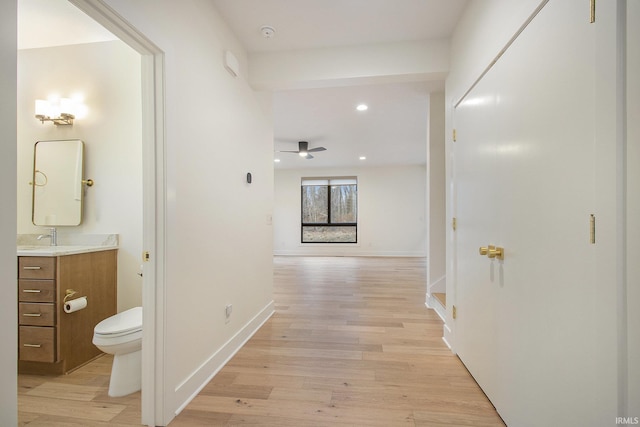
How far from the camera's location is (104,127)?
7.93 feet

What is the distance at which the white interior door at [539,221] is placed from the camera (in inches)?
36.7

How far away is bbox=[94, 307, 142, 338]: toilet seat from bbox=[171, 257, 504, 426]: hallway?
60 cm

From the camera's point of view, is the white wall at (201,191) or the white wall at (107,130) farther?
the white wall at (107,130)

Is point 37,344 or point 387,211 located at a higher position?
point 387,211

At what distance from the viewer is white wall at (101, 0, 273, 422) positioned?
4.96ft

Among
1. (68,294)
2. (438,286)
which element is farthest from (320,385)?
(438,286)

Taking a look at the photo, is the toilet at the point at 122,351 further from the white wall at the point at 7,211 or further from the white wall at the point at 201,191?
the white wall at the point at 7,211

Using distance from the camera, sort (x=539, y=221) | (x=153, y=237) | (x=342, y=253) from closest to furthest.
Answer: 1. (x=539, y=221)
2. (x=153, y=237)
3. (x=342, y=253)

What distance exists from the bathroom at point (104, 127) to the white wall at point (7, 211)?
5.44ft

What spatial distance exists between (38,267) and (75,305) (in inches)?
13.9

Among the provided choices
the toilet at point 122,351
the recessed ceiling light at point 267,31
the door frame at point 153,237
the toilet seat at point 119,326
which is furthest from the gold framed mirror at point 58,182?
the recessed ceiling light at point 267,31

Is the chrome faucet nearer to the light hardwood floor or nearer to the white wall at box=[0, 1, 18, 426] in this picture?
the light hardwood floor

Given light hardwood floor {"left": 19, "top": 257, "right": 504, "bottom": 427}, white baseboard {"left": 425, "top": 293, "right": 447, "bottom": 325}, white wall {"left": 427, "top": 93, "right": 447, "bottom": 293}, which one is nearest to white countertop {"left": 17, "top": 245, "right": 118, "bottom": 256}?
light hardwood floor {"left": 19, "top": 257, "right": 504, "bottom": 427}

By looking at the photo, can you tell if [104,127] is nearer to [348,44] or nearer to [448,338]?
[348,44]
